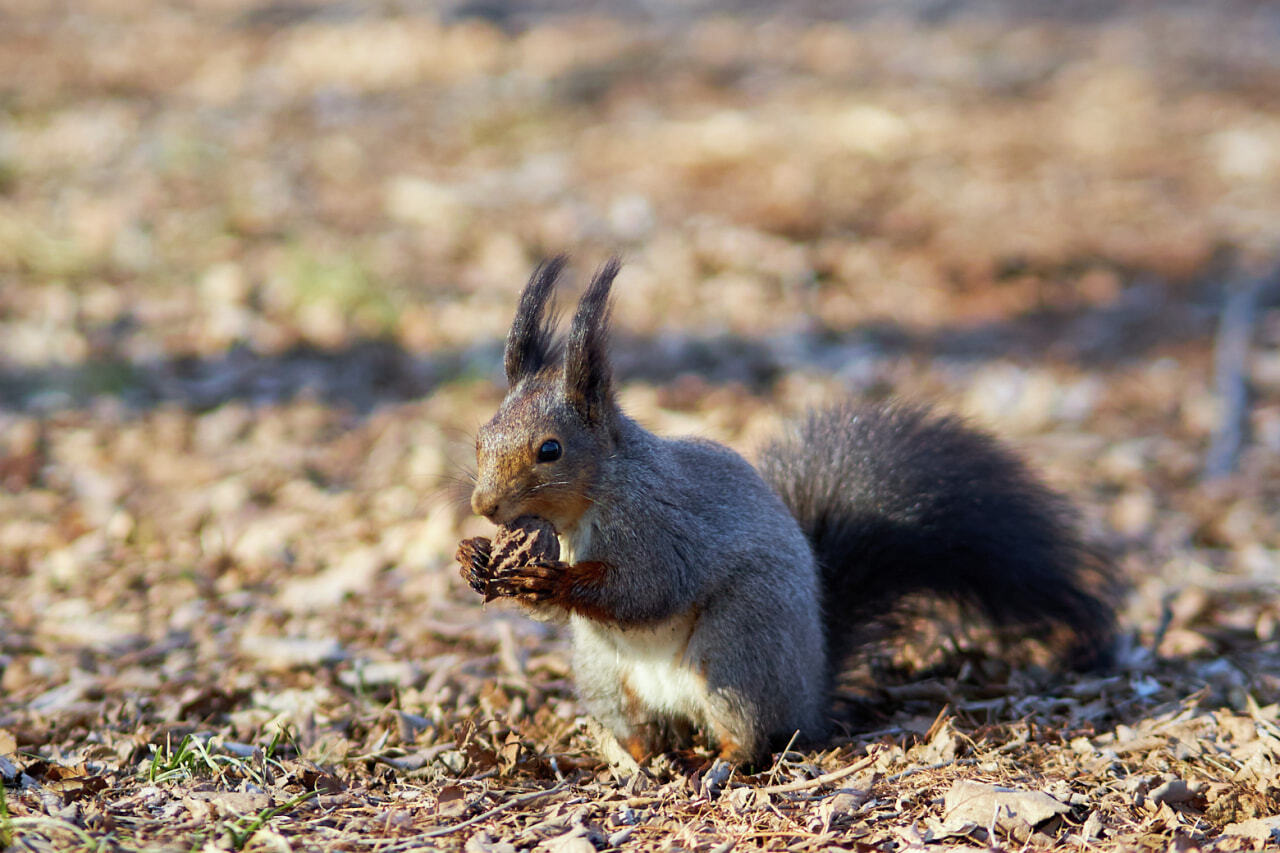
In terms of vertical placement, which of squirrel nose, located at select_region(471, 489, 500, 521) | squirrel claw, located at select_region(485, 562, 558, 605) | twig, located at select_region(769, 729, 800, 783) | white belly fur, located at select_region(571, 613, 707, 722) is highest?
squirrel nose, located at select_region(471, 489, 500, 521)

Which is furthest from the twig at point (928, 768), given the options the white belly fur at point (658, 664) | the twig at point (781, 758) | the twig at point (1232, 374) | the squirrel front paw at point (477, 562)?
the twig at point (1232, 374)

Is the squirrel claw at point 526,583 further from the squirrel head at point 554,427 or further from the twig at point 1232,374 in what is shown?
the twig at point 1232,374

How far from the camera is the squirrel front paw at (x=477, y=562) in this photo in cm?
247

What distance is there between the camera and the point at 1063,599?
3.10 metres

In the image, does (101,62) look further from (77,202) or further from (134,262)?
(134,262)

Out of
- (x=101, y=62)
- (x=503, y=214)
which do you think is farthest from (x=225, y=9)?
(x=503, y=214)

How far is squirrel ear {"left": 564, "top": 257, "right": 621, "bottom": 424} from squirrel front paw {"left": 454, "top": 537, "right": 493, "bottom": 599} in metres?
0.37

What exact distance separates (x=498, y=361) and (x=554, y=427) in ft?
10.2

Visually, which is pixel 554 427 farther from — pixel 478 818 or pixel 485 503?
pixel 478 818

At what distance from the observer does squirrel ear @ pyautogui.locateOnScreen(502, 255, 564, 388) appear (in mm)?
2551

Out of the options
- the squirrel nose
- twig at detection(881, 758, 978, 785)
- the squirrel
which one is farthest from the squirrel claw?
twig at detection(881, 758, 978, 785)

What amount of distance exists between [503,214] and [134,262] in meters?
2.18

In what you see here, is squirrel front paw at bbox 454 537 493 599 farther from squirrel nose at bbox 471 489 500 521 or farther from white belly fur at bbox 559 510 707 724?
white belly fur at bbox 559 510 707 724

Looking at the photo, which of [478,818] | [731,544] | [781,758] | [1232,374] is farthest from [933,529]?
[1232,374]
